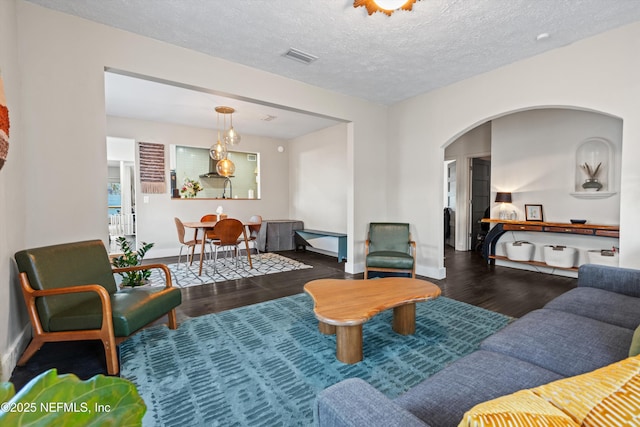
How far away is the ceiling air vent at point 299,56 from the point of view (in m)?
3.07

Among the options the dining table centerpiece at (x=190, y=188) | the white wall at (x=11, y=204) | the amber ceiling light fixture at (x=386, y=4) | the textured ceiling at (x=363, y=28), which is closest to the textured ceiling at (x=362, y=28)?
the textured ceiling at (x=363, y=28)

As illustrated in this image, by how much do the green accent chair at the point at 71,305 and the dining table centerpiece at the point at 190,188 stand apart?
4187mm

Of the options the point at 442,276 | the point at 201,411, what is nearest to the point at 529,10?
the point at 442,276

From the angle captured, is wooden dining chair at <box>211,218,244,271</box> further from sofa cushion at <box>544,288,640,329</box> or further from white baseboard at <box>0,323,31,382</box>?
sofa cushion at <box>544,288,640,329</box>

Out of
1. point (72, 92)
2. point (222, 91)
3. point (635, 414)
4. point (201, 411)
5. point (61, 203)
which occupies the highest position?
point (222, 91)

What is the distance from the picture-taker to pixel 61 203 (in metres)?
2.43

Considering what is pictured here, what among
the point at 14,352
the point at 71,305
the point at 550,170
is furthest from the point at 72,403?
the point at 550,170

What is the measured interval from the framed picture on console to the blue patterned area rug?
8.80 feet

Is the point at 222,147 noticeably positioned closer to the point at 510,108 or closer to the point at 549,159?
the point at 510,108

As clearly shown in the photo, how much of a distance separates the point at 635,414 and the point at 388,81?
157 inches

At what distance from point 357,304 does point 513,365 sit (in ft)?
3.52

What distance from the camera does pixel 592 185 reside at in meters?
4.04

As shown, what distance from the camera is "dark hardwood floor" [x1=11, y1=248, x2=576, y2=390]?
6.79 ft

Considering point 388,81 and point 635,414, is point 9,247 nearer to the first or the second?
point 635,414
